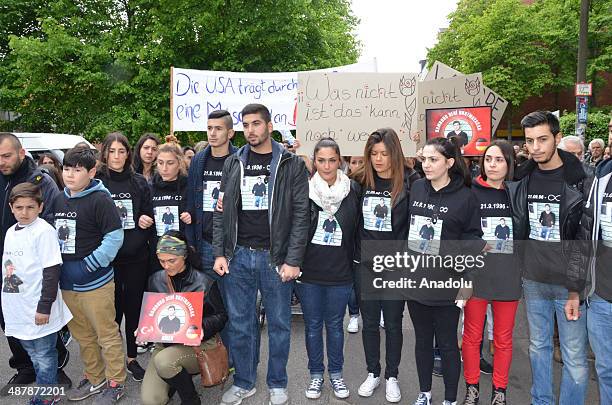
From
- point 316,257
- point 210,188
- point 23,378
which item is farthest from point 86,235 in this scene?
point 316,257

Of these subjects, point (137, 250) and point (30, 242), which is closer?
point (30, 242)

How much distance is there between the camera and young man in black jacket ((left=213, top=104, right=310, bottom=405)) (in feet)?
11.6

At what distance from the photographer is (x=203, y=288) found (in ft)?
12.3

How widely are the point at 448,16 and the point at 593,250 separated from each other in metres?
40.6

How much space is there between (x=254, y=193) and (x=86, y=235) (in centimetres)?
130

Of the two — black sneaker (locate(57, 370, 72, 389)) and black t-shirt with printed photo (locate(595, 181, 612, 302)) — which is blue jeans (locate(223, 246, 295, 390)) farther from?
black t-shirt with printed photo (locate(595, 181, 612, 302))

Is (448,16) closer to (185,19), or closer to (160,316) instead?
(185,19)

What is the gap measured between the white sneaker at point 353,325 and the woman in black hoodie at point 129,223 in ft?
7.11

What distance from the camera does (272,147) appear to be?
3.67 metres

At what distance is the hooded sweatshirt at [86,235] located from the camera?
3.65 m

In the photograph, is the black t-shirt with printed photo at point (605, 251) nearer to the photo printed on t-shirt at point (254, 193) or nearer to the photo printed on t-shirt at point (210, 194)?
the photo printed on t-shirt at point (254, 193)

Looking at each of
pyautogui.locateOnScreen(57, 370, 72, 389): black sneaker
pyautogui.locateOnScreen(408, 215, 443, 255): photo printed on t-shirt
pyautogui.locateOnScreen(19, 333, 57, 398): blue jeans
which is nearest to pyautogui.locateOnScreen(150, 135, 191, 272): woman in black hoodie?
pyautogui.locateOnScreen(19, 333, 57, 398): blue jeans

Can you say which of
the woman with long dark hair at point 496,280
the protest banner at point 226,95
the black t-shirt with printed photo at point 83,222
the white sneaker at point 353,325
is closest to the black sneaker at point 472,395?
the woman with long dark hair at point 496,280

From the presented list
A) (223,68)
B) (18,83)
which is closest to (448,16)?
(223,68)
